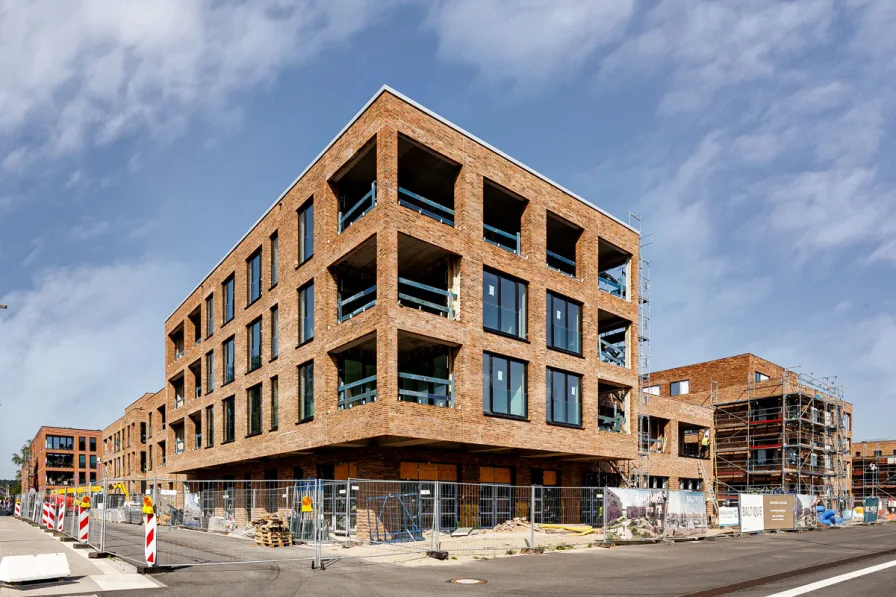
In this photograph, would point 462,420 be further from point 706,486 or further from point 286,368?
point 706,486

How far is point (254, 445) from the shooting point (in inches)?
1224

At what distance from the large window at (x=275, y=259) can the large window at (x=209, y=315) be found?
870cm

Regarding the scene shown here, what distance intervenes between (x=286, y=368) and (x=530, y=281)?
1040 cm

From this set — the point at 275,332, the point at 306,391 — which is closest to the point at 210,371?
the point at 275,332

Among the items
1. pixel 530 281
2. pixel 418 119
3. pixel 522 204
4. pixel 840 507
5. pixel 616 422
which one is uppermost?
pixel 418 119

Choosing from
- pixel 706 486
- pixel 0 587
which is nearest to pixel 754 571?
pixel 0 587

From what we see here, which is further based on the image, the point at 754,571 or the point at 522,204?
the point at 522,204

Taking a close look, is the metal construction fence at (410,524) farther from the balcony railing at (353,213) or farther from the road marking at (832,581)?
A: the balcony railing at (353,213)

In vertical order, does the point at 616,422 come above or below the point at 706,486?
above

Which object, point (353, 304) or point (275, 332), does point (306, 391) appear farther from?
point (275, 332)

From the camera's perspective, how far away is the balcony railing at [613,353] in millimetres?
32500

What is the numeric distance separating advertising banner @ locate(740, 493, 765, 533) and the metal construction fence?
4.23m

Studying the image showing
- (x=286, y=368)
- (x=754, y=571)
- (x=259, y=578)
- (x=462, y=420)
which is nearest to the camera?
(x=259, y=578)

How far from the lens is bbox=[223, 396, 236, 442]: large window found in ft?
113
